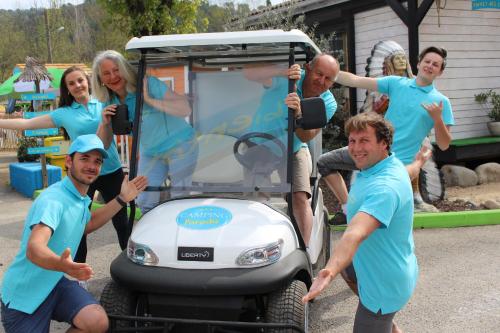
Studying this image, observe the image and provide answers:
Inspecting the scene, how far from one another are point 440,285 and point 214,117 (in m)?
2.45

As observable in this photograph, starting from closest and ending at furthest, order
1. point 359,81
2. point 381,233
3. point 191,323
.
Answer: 1. point 381,233
2. point 191,323
3. point 359,81

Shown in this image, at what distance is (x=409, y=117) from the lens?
4.10 m

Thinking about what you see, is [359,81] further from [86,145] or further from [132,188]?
[86,145]

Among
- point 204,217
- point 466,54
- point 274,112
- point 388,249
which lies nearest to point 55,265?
point 204,217

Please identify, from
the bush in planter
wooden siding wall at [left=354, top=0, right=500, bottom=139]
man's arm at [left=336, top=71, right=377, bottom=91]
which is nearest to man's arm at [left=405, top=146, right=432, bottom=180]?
man's arm at [left=336, top=71, right=377, bottom=91]

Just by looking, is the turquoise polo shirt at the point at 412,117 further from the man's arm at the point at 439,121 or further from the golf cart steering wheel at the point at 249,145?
the golf cart steering wheel at the point at 249,145

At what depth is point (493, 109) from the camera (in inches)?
388

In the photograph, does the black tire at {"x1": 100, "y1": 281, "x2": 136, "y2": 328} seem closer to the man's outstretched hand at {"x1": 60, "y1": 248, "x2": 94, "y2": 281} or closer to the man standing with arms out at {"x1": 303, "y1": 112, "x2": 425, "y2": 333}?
the man's outstretched hand at {"x1": 60, "y1": 248, "x2": 94, "y2": 281}

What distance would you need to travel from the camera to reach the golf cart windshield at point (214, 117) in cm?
344

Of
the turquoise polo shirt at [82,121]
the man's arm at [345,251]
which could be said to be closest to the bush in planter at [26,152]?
the turquoise polo shirt at [82,121]

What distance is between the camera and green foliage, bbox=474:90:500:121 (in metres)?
9.77

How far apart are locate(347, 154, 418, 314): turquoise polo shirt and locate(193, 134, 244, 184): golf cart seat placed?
111 centimetres

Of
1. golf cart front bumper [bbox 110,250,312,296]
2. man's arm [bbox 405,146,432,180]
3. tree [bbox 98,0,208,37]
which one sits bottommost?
golf cart front bumper [bbox 110,250,312,296]

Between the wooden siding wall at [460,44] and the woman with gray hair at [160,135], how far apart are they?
21.8 feet
